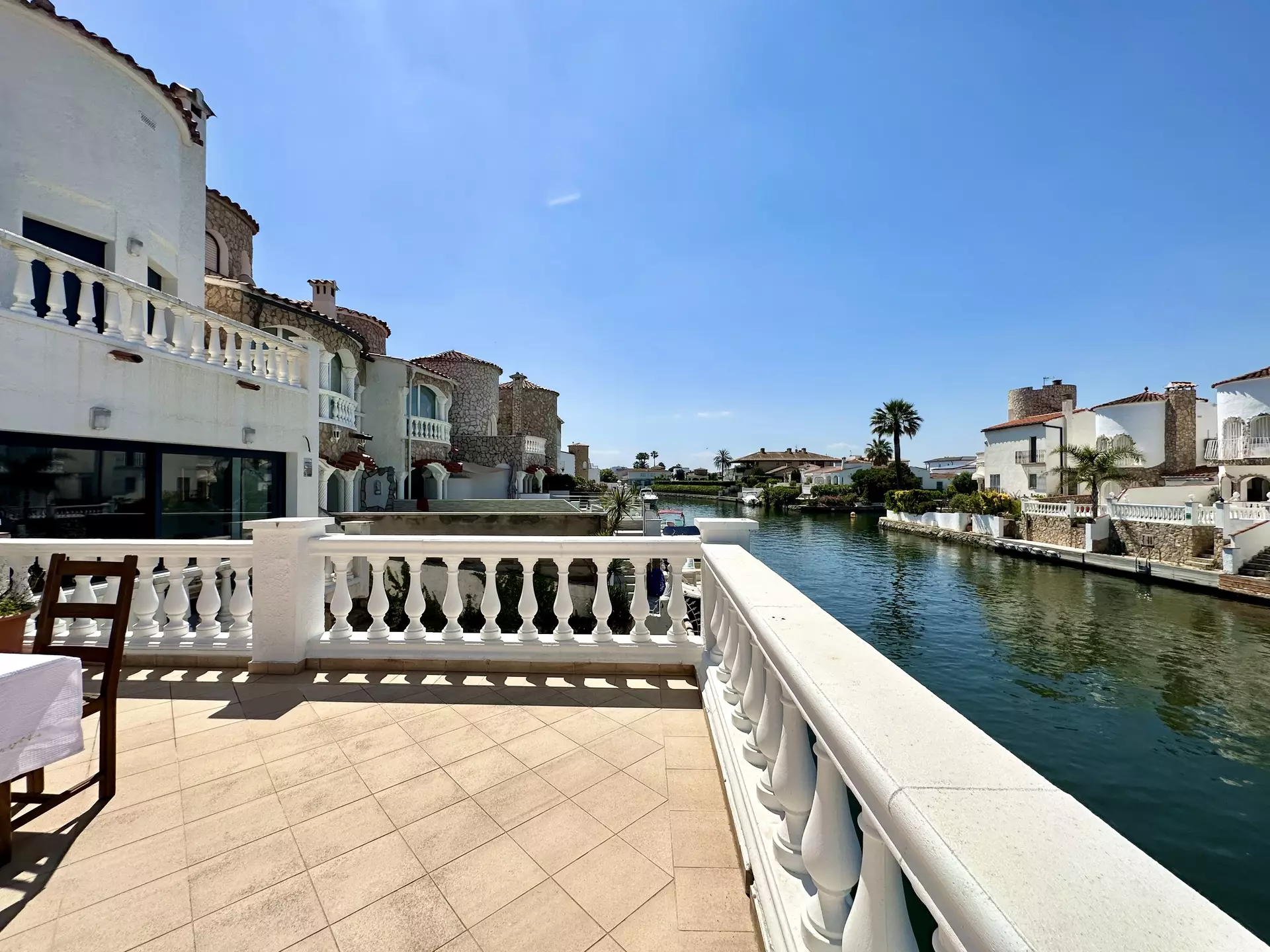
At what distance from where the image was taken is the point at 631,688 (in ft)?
12.9

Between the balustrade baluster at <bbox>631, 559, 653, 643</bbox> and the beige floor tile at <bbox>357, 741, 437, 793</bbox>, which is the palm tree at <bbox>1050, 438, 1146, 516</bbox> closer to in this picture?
the balustrade baluster at <bbox>631, 559, 653, 643</bbox>

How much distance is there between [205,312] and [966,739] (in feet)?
28.6

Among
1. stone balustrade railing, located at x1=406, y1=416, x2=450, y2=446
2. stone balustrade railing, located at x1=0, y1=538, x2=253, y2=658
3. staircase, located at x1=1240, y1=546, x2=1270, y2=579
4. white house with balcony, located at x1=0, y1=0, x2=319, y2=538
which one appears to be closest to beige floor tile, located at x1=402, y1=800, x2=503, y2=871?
stone balustrade railing, located at x1=0, y1=538, x2=253, y2=658

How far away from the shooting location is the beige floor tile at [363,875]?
2.06 metres

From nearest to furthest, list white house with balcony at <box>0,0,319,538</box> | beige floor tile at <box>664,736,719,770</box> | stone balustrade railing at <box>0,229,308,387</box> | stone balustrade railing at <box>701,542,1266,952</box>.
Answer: stone balustrade railing at <box>701,542,1266,952</box>
beige floor tile at <box>664,736,719,770</box>
stone balustrade railing at <box>0,229,308,387</box>
white house with balcony at <box>0,0,319,538</box>

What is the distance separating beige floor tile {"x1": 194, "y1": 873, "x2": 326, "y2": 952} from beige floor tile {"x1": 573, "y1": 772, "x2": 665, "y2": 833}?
3.69 ft

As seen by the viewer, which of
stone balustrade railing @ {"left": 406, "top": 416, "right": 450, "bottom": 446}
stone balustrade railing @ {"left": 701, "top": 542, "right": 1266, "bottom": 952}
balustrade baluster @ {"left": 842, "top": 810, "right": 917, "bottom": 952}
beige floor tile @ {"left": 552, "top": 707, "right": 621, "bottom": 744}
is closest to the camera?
stone balustrade railing @ {"left": 701, "top": 542, "right": 1266, "bottom": 952}

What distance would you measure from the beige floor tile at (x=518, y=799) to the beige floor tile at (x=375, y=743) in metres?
0.77

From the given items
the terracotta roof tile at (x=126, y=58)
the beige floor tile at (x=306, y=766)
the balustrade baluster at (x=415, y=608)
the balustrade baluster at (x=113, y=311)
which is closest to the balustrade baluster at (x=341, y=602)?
the balustrade baluster at (x=415, y=608)

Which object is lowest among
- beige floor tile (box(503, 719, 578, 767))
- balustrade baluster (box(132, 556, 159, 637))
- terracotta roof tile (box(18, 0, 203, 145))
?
beige floor tile (box(503, 719, 578, 767))

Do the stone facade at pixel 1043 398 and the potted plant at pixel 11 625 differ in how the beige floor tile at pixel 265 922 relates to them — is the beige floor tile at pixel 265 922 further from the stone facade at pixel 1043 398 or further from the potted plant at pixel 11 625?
the stone facade at pixel 1043 398

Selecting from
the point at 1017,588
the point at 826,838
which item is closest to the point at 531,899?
the point at 826,838

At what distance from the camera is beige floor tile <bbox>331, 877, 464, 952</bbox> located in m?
1.89

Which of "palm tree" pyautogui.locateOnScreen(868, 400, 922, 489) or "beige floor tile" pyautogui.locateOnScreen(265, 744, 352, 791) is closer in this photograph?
"beige floor tile" pyautogui.locateOnScreen(265, 744, 352, 791)
